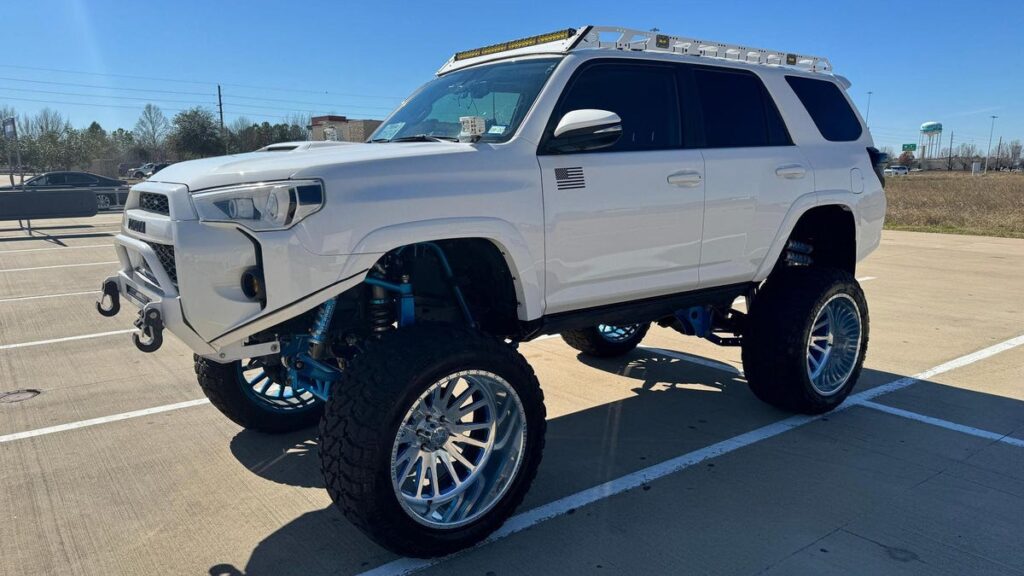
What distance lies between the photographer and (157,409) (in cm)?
514

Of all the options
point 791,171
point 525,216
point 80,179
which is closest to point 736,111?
point 791,171

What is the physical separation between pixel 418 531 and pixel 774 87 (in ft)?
12.1

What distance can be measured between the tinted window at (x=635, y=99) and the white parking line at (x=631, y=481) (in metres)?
1.78

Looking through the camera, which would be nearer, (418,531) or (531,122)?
(418,531)

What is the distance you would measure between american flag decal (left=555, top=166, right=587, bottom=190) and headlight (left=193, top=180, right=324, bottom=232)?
1200 millimetres

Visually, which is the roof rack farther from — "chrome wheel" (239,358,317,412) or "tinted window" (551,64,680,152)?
"chrome wheel" (239,358,317,412)

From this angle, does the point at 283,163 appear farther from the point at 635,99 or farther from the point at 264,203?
the point at 635,99

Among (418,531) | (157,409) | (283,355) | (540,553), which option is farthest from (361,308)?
(157,409)

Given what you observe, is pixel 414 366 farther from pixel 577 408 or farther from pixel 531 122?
pixel 577 408

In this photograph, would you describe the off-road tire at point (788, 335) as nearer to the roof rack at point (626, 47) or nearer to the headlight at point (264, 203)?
the roof rack at point (626, 47)

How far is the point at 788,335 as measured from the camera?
4.70 meters

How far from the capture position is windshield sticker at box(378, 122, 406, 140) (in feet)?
14.4

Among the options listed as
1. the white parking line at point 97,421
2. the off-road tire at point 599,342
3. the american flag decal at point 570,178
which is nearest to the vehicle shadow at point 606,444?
the off-road tire at point 599,342

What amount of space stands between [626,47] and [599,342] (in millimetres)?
2759
